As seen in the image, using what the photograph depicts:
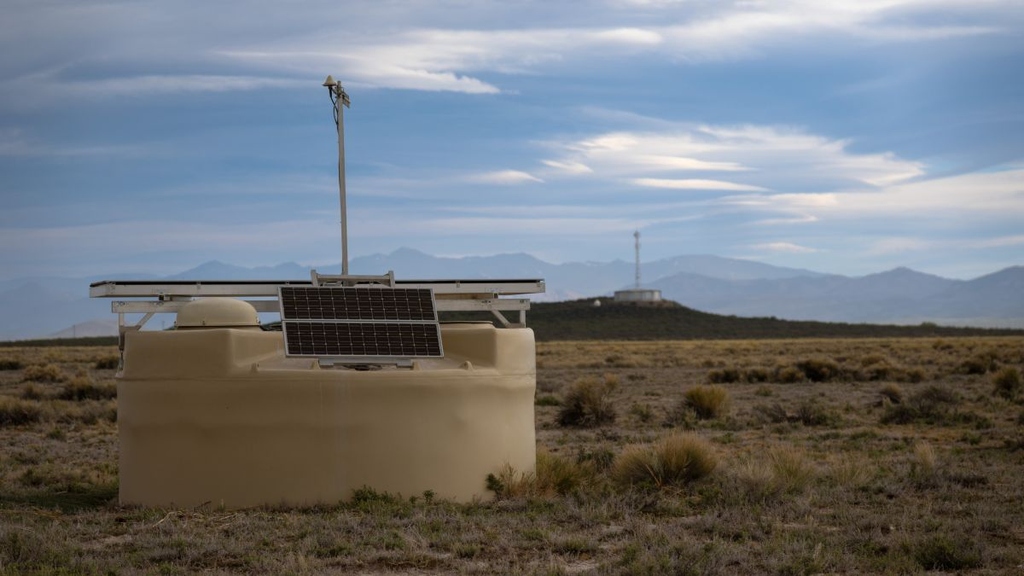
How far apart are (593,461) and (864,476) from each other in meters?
3.66

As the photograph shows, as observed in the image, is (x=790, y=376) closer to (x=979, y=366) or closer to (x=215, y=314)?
(x=979, y=366)

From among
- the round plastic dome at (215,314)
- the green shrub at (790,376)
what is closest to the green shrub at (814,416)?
the green shrub at (790,376)

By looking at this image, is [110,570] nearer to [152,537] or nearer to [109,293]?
[152,537]

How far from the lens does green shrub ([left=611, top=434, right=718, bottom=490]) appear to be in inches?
525

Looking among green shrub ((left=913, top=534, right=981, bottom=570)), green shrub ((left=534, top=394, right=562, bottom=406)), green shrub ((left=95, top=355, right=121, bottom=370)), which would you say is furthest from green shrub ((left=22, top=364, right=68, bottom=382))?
green shrub ((left=913, top=534, right=981, bottom=570))

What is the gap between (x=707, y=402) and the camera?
2469 cm

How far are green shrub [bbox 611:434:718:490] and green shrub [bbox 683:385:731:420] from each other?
35.6 feet

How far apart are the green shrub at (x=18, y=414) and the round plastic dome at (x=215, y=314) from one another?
45.0 ft

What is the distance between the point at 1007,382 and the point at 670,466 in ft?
61.7

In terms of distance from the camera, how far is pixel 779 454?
48.7 ft

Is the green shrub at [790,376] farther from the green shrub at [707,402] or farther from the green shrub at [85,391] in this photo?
the green shrub at [85,391]

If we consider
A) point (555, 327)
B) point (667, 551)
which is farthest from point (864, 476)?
point (555, 327)

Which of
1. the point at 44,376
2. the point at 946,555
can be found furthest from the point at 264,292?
the point at 44,376

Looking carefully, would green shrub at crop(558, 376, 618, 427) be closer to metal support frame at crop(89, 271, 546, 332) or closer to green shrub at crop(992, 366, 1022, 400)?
metal support frame at crop(89, 271, 546, 332)
